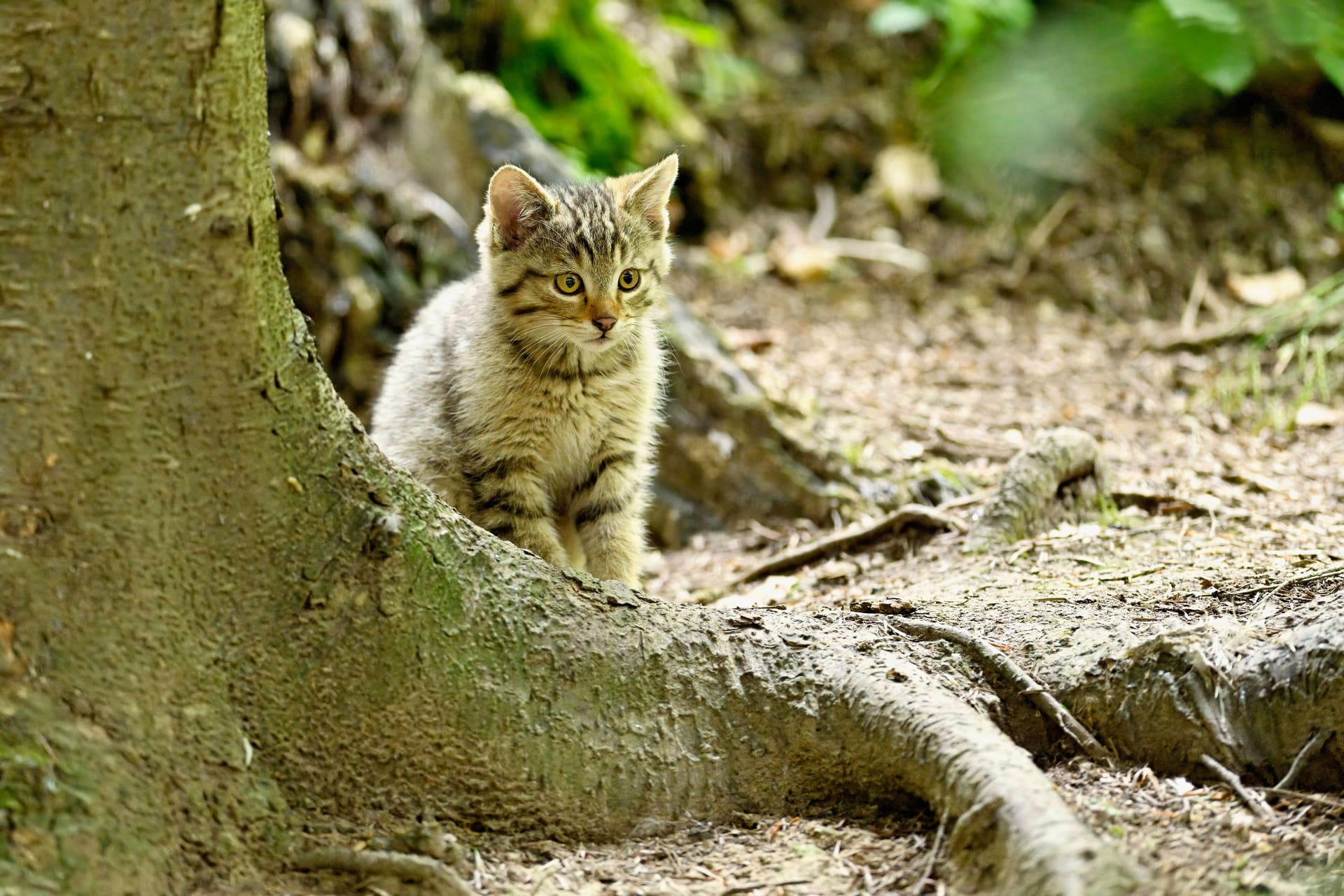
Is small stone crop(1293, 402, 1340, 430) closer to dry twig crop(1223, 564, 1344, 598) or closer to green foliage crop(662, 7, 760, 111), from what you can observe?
dry twig crop(1223, 564, 1344, 598)

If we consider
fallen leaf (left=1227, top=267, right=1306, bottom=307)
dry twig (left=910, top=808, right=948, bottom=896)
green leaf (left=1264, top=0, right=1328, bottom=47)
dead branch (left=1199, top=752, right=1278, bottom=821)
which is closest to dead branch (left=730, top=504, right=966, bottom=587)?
dead branch (left=1199, top=752, right=1278, bottom=821)

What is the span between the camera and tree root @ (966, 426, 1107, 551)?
4703mm

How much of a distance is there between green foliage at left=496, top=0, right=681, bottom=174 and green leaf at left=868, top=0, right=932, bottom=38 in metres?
1.88

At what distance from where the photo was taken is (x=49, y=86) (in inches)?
91.9

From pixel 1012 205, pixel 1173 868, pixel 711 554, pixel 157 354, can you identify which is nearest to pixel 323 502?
pixel 157 354

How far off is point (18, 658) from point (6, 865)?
416 mm

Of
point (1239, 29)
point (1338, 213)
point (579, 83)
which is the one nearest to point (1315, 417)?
point (1338, 213)

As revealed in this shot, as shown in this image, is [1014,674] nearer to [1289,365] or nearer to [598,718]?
[598,718]

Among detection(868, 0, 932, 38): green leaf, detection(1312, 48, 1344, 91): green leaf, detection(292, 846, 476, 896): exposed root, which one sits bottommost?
A: detection(292, 846, 476, 896): exposed root

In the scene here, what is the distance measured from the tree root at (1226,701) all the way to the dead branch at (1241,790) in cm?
2

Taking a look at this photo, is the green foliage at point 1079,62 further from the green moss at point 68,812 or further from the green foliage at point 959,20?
the green moss at point 68,812

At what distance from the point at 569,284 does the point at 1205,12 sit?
10.0 ft

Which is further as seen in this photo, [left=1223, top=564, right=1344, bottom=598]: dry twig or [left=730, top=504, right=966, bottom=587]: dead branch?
[left=730, top=504, right=966, bottom=587]: dead branch

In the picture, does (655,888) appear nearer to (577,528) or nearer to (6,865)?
(6,865)
